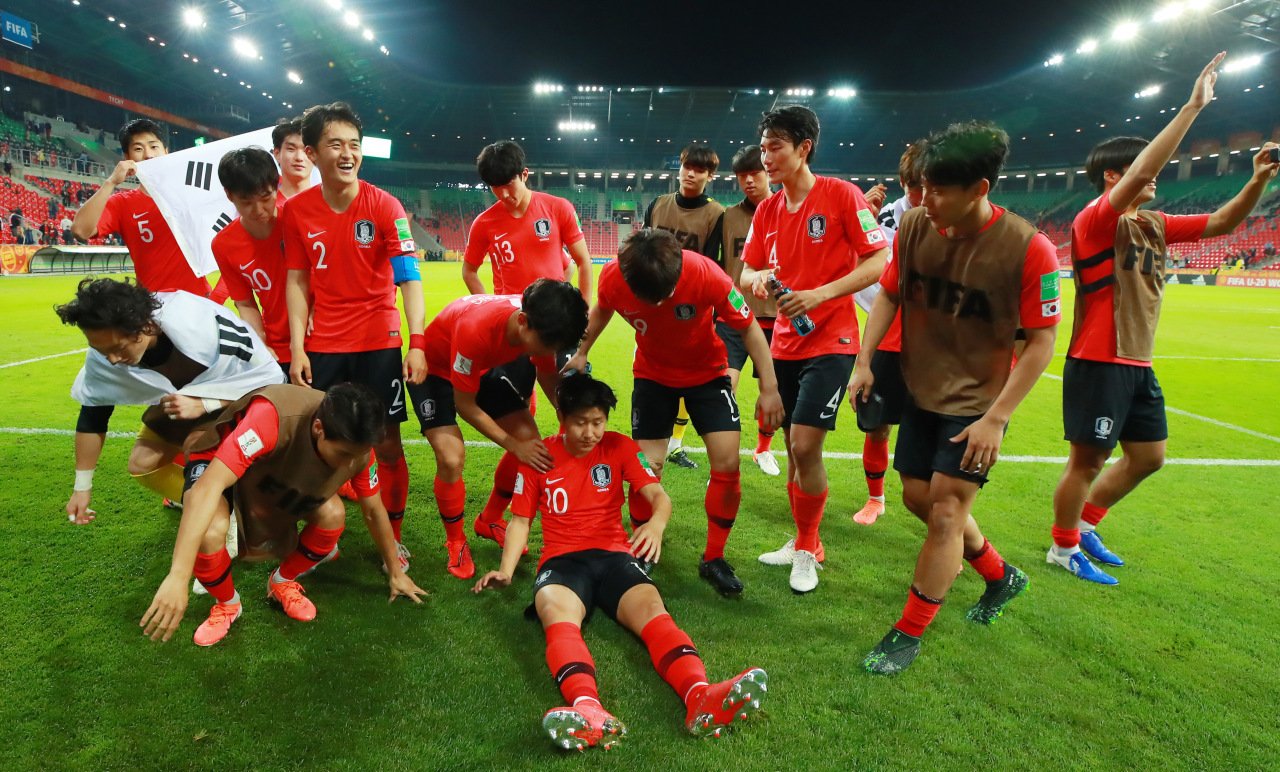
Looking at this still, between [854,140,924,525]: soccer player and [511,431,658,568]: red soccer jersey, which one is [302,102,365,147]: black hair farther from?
[854,140,924,525]: soccer player

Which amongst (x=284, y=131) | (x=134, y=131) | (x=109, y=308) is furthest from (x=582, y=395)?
(x=134, y=131)

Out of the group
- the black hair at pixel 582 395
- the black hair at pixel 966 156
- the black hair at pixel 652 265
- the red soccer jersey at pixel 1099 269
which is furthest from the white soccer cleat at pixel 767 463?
the black hair at pixel 966 156

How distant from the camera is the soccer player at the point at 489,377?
288 centimetres

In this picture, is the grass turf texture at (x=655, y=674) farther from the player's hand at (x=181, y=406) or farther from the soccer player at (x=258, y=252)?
the soccer player at (x=258, y=252)

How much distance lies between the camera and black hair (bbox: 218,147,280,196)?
351cm

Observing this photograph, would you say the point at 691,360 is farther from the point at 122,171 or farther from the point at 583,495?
the point at 122,171

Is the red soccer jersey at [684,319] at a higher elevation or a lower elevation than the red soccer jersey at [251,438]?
higher

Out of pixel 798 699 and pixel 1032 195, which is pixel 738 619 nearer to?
pixel 798 699

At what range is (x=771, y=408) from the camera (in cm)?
317

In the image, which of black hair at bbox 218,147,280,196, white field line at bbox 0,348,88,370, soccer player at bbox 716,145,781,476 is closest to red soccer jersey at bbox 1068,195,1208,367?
soccer player at bbox 716,145,781,476

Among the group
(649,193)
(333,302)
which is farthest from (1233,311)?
(649,193)

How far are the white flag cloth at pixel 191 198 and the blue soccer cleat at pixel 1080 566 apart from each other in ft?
18.0

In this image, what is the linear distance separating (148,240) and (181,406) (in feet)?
7.61

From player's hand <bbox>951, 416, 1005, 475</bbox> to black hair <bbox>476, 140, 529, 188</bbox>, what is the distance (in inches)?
131
